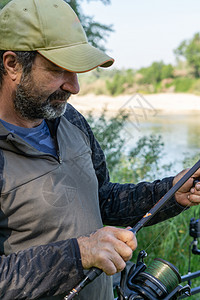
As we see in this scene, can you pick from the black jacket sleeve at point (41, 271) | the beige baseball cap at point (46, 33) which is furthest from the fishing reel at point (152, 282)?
the beige baseball cap at point (46, 33)

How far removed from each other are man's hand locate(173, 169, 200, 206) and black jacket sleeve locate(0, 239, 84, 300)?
636 mm

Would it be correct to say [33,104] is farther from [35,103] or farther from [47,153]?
[47,153]

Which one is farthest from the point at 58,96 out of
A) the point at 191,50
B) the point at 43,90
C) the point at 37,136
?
the point at 191,50

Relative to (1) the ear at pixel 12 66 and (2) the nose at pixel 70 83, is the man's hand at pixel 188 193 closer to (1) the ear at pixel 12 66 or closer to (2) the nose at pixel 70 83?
(2) the nose at pixel 70 83

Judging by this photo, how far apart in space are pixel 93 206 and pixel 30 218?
0.28m

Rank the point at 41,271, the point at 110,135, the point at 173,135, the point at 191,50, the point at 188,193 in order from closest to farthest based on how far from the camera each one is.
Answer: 1. the point at 41,271
2. the point at 188,193
3. the point at 110,135
4. the point at 173,135
5. the point at 191,50

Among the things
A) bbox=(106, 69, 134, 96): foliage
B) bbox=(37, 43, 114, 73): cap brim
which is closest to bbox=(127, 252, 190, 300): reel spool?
bbox=(37, 43, 114, 73): cap brim

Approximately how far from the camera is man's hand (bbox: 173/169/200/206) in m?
1.68

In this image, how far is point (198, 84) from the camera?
12125mm

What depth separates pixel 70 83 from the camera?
1.46 m

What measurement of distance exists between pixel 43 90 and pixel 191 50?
11.0 meters

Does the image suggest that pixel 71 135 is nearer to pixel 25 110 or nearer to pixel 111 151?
pixel 25 110

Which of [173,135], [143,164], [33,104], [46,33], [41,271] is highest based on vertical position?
[46,33]

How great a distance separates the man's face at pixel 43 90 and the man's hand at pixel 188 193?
62cm
